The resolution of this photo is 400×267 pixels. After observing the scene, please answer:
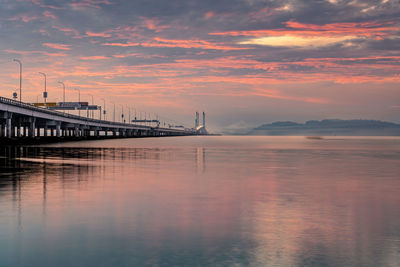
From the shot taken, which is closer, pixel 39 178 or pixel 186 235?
pixel 186 235

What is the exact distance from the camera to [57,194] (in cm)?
1998

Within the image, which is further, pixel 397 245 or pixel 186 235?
pixel 186 235

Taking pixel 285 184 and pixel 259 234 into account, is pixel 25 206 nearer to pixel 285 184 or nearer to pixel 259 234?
pixel 259 234

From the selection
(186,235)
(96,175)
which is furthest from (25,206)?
(96,175)

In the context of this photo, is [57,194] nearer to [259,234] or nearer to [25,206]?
[25,206]

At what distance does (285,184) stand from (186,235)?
1358cm

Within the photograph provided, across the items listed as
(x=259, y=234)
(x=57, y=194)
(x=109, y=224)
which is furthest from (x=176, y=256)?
(x=57, y=194)

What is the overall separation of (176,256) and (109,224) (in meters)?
3.96

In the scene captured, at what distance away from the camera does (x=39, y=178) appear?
88.1 ft

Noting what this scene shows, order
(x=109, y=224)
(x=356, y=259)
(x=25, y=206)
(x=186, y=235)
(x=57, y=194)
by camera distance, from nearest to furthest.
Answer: (x=356, y=259), (x=186, y=235), (x=109, y=224), (x=25, y=206), (x=57, y=194)

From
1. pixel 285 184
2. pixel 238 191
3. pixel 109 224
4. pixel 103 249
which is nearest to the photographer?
pixel 103 249

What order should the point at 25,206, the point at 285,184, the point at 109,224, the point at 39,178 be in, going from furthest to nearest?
the point at 39,178, the point at 285,184, the point at 25,206, the point at 109,224

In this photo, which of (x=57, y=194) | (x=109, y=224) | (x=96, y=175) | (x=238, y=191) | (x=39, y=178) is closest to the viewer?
(x=109, y=224)

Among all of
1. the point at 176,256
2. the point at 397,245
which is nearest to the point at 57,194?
the point at 176,256
